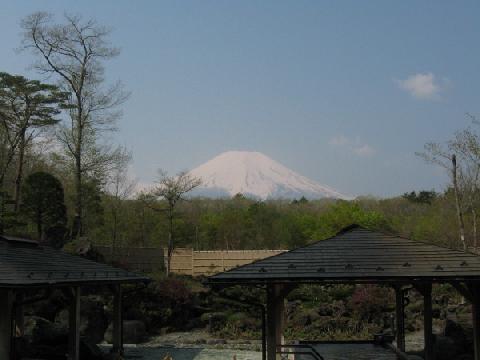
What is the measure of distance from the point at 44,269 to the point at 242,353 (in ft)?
24.8

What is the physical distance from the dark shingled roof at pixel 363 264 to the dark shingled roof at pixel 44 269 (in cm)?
341

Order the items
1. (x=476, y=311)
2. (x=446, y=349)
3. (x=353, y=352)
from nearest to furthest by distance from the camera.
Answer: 1. (x=476, y=311)
2. (x=353, y=352)
3. (x=446, y=349)

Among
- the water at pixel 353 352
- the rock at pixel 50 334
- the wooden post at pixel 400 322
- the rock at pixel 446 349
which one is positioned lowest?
the rock at pixel 446 349

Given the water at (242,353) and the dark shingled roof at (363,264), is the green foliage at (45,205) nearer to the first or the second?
the water at (242,353)

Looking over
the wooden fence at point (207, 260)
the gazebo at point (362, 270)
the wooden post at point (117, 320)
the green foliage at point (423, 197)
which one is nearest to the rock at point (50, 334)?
the wooden post at point (117, 320)

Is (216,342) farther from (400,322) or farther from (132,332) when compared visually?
(400,322)

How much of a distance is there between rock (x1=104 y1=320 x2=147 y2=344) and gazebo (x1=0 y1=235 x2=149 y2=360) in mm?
4498

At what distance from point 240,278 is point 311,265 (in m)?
1.36

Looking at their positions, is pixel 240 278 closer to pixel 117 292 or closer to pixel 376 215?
pixel 117 292

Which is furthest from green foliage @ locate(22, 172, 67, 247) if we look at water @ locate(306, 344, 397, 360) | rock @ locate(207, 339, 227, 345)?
water @ locate(306, 344, 397, 360)

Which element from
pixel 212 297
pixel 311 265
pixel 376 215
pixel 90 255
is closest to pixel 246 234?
pixel 376 215

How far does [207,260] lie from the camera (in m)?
31.2

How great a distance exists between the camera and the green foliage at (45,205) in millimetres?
24672

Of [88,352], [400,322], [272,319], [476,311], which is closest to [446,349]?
[400,322]
